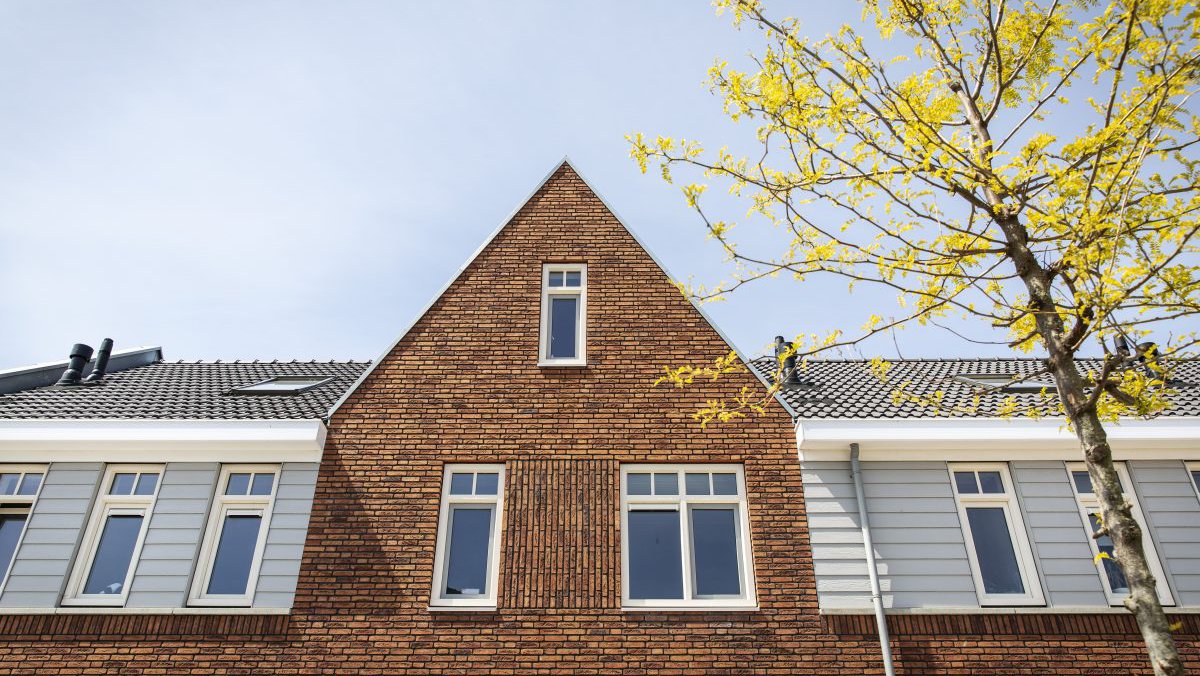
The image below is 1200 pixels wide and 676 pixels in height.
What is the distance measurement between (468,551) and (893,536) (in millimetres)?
5485

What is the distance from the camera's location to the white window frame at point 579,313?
1144cm

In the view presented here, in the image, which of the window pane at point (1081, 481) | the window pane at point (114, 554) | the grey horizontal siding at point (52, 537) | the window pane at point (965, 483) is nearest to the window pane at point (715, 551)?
the window pane at point (965, 483)

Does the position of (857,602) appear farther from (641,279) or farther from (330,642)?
(330,642)

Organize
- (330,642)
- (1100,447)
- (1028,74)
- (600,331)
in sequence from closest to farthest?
(1100,447) < (1028,74) < (330,642) < (600,331)

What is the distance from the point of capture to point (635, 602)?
9.67 meters

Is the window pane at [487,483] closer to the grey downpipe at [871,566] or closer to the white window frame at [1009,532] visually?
the grey downpipe at [871,566]

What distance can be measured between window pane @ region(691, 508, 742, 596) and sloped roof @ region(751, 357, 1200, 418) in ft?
6.03

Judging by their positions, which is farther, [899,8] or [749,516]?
[749,516]

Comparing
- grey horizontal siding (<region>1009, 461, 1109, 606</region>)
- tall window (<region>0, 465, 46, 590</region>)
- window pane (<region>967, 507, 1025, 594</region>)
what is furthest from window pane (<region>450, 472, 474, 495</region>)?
grey horizontal siding (<region>1009, 461, 1109, 606</region>)

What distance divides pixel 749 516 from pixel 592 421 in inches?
96.7

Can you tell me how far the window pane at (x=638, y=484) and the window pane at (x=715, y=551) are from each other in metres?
0.69

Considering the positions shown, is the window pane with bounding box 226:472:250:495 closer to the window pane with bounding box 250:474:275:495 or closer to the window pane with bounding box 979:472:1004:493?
the window pane with bounding box 250:474:275:495

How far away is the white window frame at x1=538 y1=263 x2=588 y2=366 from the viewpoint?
37.5 feet

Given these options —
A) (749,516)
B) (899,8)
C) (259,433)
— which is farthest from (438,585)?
(899,8)
